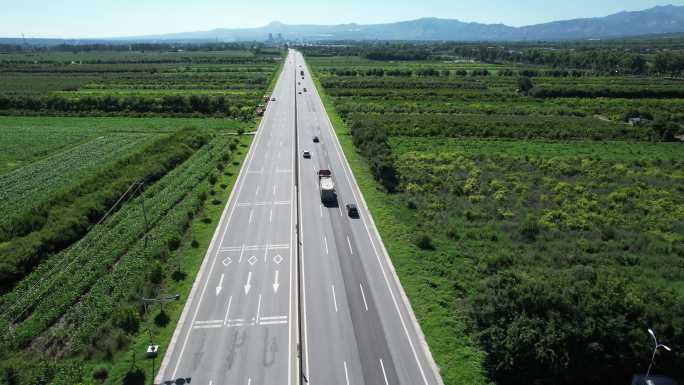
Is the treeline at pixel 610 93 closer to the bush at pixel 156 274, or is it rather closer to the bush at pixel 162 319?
the bush at pixel 156 274

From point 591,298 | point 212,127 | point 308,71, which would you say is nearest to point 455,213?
point 591,298

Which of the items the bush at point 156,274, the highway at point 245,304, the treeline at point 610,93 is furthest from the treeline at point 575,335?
the treeline at point 610,93

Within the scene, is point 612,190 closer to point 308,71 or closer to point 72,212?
point 72,212

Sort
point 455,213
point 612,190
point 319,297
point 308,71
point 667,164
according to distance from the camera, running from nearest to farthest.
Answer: point 319,297 < point 455,213 < point 612,190 < point 667,164 < point 308,71

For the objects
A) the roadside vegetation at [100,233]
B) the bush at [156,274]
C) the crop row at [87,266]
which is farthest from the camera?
the bush at [156,274]

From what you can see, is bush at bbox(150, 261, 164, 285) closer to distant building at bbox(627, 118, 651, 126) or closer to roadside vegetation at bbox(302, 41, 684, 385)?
roadside vegetation at bbox(302, 41, 684, 385)
